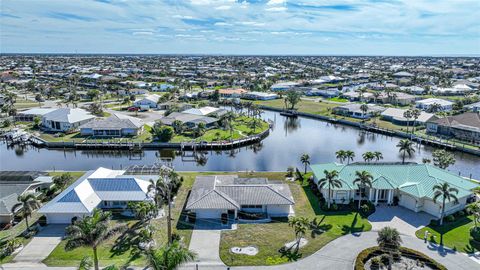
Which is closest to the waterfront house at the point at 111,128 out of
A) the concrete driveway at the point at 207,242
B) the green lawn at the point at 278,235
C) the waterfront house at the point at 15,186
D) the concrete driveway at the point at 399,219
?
the waterfront house at the point at 15,186

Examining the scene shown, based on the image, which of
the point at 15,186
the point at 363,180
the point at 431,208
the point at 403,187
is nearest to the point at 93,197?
the point at 15,186

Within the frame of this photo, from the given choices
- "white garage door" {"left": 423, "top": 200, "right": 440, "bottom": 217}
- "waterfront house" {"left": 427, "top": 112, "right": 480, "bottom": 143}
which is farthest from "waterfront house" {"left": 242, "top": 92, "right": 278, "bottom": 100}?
"white garage door" {"left": 423, "top": 200, "right": 440, "bottom": 217}

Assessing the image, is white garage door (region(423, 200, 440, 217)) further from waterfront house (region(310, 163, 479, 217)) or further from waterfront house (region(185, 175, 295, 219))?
waterfront house (region(185, 175, 295, 219))

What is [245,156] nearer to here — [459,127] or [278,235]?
[278,235]

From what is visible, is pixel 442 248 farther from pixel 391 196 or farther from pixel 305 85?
pixel 305 85

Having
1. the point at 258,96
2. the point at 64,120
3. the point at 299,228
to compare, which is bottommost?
the point at 299,228
